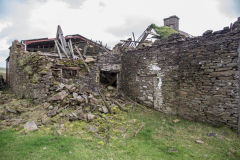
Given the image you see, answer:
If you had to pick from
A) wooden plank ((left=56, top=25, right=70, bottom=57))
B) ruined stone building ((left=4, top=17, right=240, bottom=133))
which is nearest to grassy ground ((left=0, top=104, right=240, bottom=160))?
ruined stone building ((left=4, top=17, right=240, bottom=133))

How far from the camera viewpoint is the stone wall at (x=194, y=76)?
5.46m

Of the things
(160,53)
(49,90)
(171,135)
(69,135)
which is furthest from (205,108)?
(49,90)

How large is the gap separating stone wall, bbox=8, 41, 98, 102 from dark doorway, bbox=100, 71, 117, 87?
1446 millimetres

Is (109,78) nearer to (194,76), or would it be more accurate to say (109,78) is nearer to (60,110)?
(60,110)

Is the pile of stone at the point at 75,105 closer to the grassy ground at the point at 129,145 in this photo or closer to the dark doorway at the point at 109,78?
the grassy ground at the point at 129,145

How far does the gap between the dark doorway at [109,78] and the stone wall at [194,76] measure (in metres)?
2.07

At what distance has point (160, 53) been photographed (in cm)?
786

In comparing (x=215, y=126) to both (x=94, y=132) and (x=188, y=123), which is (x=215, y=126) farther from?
(x=94, y=132)

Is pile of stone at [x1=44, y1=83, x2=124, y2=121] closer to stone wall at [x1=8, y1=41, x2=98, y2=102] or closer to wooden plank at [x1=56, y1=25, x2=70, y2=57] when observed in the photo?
stone wall at [x1=8, y1=41, x2=98, y2=102]

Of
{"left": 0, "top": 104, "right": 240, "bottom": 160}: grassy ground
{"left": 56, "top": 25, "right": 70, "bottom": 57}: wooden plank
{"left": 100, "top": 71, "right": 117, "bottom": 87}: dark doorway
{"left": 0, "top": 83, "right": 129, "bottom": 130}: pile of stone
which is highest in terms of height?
{"left": 56, "top": 25, "right": 70, "bottom": 57}: wooden plank

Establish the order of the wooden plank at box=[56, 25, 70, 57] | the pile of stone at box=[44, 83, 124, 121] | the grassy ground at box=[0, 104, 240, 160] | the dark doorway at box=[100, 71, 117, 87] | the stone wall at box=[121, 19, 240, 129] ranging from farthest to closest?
the dark doorway at box=[100, 71, 117, 87]
the wooden plank at box=[56, 25, 70, 57]
the pile of stone at box=[44, 83, 124, 121]
the stone wall at box=[121, 19, 240, 129]
the grassy ground at box=[0, 104, 240, 160]

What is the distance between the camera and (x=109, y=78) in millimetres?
10656

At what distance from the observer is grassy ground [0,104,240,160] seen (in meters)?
3.78

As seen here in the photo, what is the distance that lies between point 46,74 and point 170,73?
6265 millimetres
